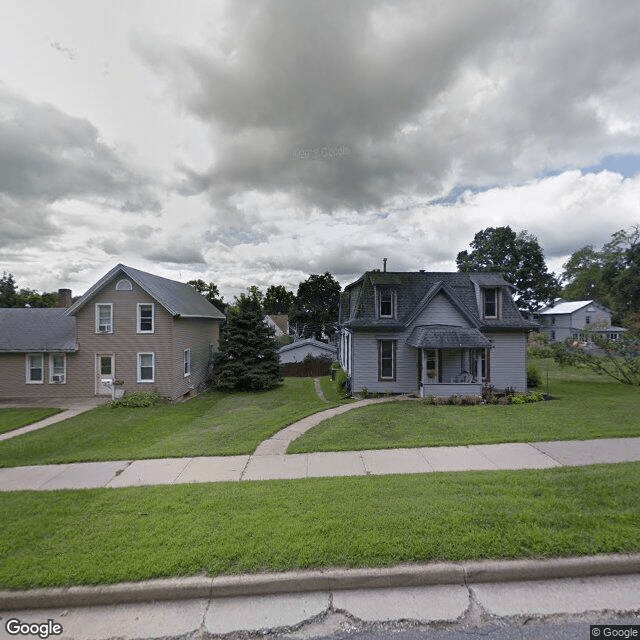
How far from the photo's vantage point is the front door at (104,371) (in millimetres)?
18984

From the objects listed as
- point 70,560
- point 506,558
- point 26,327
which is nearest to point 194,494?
point 70,560

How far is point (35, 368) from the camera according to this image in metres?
19.2

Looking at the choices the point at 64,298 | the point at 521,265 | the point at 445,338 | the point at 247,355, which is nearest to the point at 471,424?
the point at 445,338

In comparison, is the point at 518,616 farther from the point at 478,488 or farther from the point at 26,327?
the point at 26,327

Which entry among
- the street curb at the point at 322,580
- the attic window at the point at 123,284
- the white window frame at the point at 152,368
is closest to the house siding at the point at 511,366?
the street curb at the point at 322,580

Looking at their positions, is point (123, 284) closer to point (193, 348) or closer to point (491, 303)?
point (193, 348)

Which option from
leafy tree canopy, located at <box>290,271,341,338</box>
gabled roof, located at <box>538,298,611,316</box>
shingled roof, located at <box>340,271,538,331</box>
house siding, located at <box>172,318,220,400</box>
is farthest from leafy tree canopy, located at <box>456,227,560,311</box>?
house siding, located at <box>172,318,220,400</box>

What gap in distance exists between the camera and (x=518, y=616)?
362cm

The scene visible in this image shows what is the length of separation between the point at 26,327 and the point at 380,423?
2081cm

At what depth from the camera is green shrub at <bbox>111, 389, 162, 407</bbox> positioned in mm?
17281

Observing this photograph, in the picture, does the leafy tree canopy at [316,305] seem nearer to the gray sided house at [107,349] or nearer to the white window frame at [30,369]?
the gray sided house at [107,349]

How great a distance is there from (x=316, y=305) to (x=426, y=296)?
40969 millimetres

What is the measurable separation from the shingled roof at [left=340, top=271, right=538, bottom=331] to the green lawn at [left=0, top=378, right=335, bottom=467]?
18.0 feet
